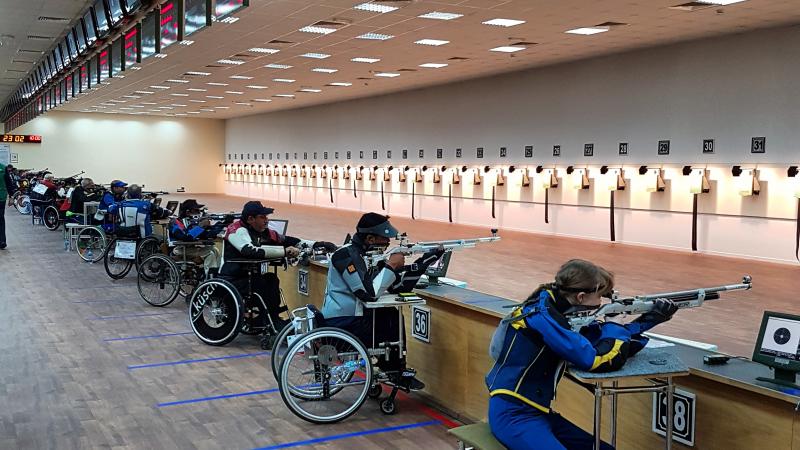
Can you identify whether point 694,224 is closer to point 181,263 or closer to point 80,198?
point 181,263

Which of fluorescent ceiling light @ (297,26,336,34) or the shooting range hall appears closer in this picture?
the shooting range hall

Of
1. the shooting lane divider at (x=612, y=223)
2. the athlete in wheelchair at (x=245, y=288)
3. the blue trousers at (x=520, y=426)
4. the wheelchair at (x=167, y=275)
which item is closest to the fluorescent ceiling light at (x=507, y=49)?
the shooting lane divider at (x=612, y=223)

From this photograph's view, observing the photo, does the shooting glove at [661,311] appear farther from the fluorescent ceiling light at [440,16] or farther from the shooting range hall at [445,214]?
the fluorescent ceiling light at [440,16]

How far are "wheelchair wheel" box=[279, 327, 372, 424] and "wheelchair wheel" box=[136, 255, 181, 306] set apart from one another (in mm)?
4381

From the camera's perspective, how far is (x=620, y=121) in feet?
52.5

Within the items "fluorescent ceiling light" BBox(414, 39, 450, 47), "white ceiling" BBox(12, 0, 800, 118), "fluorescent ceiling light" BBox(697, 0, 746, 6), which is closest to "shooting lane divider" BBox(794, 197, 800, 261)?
"white ceiling" BBox(12, 0, 800, 118)

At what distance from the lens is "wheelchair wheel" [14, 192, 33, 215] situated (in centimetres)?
2477

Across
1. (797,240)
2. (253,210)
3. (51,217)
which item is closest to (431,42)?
(797,240)

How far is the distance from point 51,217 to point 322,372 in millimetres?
16665

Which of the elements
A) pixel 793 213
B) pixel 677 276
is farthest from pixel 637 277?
pixel 793 213

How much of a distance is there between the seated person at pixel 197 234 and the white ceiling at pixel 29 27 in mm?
4501

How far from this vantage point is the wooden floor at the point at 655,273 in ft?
24.6

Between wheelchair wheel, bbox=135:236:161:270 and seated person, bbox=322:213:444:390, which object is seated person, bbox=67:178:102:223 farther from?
seated person, bbox=322:213:444:390

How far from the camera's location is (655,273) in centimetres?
1134
